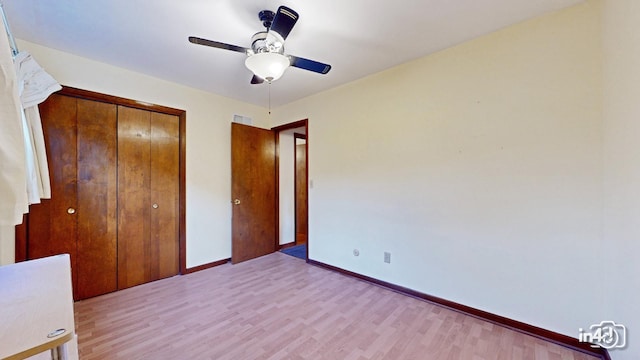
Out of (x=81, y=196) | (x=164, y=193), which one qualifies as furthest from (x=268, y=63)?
(x=81, y=196)

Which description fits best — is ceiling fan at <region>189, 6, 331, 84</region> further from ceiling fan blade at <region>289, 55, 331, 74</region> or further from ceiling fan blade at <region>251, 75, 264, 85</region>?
ceiling fan blade at <region>251, 75, 264, 85</region>

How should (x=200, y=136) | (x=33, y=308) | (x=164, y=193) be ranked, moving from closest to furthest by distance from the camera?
1. (x=33, y=308)
2. (x=164, y=193)
3. (x=200, y=136)

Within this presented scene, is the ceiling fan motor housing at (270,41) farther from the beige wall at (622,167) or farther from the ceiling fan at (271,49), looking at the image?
the beige wall at (622,167)

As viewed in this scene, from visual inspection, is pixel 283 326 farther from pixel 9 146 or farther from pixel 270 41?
pixel 270 41

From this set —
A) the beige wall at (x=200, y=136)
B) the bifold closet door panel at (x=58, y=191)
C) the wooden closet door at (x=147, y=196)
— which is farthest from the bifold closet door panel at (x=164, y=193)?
the bifold closet door panel at (x=58, y=191)

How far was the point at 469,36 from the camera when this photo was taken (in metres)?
2.14

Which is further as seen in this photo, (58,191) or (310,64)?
(58,191)

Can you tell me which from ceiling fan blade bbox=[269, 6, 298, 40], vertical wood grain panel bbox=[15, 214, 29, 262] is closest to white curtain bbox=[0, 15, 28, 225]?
ceiling fan blade bbox=[269, 6, 298, 40]

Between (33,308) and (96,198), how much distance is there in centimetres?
214

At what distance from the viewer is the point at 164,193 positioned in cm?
308

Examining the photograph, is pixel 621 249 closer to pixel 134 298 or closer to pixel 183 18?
pixel 183 18

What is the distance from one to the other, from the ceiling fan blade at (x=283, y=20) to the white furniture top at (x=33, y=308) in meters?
1.73

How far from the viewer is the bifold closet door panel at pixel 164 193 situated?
300 cm

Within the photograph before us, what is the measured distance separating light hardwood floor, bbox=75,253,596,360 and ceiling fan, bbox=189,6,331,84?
1.98 meters
